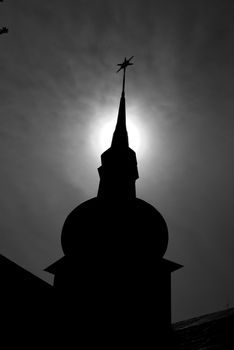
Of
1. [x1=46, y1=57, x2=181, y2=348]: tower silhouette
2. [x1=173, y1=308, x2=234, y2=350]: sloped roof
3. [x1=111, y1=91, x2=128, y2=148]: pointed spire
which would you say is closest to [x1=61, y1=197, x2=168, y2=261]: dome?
[x1=46, y1=57, x2=181, y2=348]: tower silhouette

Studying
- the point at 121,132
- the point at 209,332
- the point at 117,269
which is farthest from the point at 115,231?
the point at 121,132

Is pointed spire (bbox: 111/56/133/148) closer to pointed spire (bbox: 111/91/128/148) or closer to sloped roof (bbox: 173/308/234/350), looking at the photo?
pointed spire (bbox: 111/91/128/148)

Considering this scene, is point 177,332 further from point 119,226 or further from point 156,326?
point 119,226

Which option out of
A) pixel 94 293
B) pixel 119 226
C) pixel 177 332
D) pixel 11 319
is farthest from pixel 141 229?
pixel 11 319

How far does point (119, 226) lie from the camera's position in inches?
725

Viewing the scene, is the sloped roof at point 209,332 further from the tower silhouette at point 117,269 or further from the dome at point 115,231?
the dome at point 115,231

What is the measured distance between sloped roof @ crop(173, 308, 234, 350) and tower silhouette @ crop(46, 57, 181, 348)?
373cm

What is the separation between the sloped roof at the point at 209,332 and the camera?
8.98 m

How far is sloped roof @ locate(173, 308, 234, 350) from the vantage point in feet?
29.5

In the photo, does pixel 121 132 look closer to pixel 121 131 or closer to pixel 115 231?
pixel 121 131

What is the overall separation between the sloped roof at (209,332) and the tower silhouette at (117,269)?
3734 mm

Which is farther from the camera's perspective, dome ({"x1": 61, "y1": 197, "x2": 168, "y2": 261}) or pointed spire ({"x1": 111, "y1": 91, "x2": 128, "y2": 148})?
pointed spire ({"x1": 111, "y1": 91, "x2": 128, "y2": 148})

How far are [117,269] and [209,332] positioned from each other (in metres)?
7.83

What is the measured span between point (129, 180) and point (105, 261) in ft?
Result: 22.5
